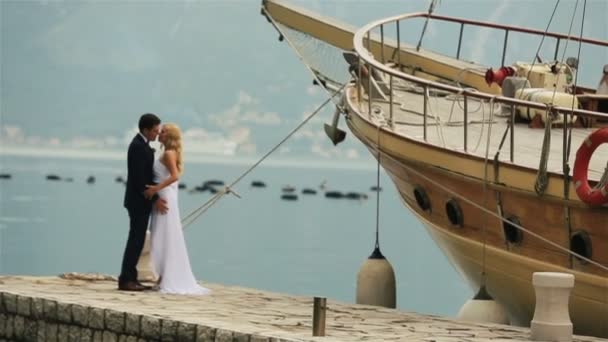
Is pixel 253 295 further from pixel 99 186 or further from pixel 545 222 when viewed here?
pixel 99 186

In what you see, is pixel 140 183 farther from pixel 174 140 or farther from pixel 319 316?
pixel 319 316

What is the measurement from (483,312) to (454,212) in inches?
71.9

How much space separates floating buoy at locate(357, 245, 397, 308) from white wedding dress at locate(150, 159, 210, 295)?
5.23 ft

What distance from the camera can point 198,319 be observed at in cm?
1565

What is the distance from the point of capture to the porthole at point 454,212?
62.2ft

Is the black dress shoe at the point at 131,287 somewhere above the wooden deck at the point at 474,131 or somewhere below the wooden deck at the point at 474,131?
below

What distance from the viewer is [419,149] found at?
1902 centimetres

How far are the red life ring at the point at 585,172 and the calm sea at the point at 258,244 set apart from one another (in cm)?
2537

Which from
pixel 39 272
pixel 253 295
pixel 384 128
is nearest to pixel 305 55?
pixel 384 128

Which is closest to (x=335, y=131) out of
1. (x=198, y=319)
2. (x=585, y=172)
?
(x=585, y=172)

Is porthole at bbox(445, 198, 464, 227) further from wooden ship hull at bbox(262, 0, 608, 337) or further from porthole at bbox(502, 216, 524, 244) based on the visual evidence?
porthole at bbox(502, 216, 524, 244)

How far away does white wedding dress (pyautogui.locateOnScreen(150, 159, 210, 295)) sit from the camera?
18391 mm

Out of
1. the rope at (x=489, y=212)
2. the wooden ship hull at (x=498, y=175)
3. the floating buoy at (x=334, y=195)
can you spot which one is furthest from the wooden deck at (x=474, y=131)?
the floating buoy at (x=334, y=195)

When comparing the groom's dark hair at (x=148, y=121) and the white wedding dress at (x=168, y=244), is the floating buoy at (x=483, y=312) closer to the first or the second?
the white wedding dress at (x=168, y=244)
